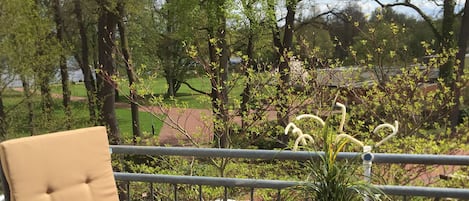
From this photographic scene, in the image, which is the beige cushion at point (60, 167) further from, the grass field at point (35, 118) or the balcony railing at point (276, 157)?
the grass field at point (35, 118)

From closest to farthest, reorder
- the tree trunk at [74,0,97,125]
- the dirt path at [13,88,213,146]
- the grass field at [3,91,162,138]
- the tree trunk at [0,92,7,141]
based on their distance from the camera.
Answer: the dirt path at [13,88,213,146], the tree trunk at [0,92,7,141], the grass field at [3,91,162,138], the tree trunk at [74,0,97,125]

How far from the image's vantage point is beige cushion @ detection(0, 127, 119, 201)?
83.5 inches

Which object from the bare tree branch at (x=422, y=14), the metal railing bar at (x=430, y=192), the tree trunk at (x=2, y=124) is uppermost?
the bare tree branch at (x=422, y=14)

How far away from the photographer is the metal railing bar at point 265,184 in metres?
2.32

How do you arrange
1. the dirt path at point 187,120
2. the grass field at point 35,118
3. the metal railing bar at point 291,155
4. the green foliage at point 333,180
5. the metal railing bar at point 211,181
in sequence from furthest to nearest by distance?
the grass field at point 35,118, the dirt path at point 187,120, the metal railing bar at point 211,181, the metal railing bar at point 291,155, the green foliage at point 333,180

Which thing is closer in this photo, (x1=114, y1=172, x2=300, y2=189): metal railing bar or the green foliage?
the green foliage

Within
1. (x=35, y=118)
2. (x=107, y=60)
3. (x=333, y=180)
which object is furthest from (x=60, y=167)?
(x=35, y=118)

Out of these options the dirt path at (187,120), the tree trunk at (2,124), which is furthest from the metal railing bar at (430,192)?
the tree trunk at (2,124)

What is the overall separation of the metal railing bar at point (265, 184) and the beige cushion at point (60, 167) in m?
0.29

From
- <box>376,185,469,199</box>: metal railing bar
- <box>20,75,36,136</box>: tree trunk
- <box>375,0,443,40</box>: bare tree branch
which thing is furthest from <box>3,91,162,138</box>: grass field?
<box>376,185,469,199</box>: metal railing bar

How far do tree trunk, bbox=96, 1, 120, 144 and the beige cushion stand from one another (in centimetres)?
752

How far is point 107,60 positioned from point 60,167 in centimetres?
857

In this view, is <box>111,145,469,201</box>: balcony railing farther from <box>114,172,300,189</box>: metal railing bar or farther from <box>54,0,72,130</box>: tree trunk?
<box>54,0,72,130</box>: tree trunk

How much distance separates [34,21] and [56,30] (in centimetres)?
176
